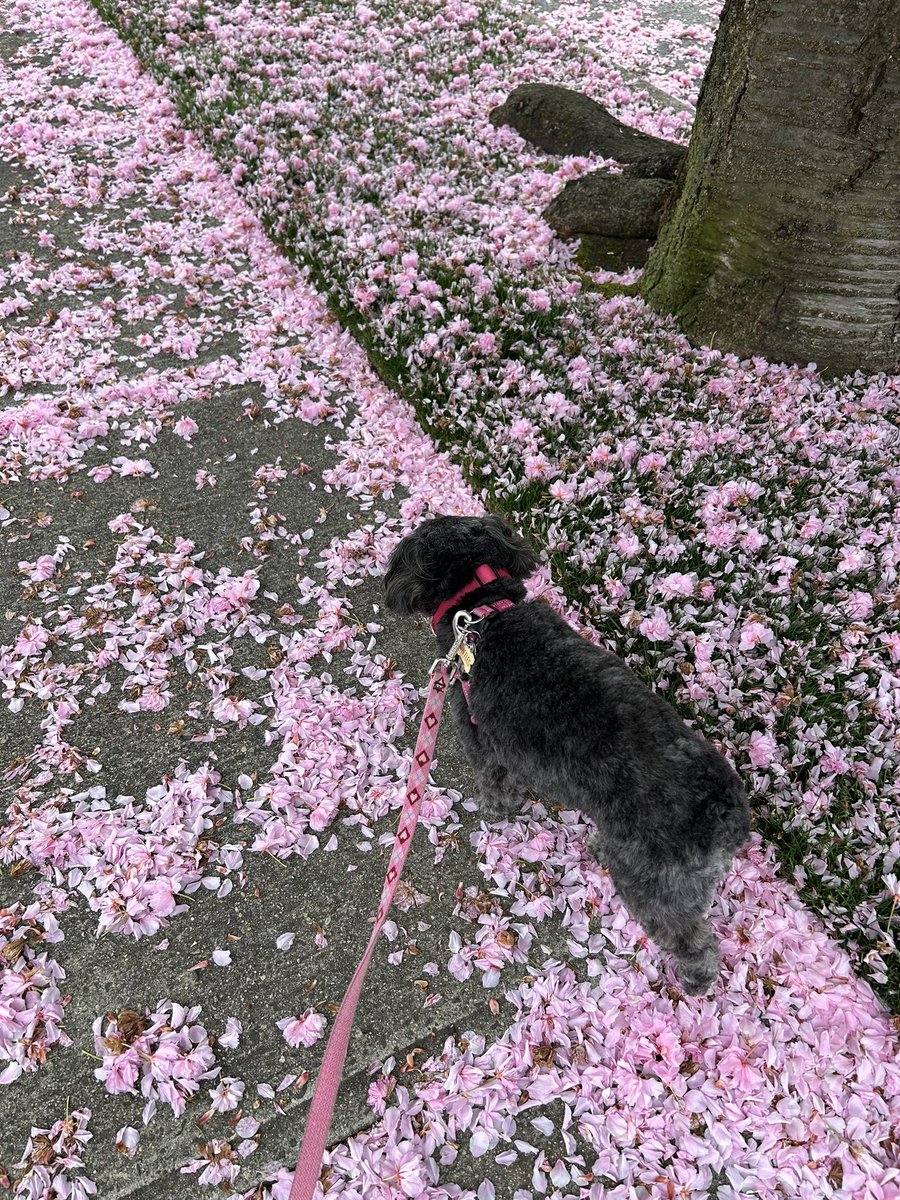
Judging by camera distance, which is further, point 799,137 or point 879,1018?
point 799,137

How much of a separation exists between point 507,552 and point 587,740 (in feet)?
3.17

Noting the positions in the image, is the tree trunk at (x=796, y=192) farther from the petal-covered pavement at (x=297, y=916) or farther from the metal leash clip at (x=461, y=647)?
the metal leash clip at (x=461, y=647)

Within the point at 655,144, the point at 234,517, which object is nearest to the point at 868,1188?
the point at 234,517

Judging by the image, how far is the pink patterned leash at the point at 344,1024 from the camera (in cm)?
202

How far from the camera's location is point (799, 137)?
14.3 ft

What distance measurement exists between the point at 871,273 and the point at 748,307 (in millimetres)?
766

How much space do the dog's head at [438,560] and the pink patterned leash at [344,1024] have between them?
34 centimetres

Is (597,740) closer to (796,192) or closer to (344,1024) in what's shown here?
(344,1024)

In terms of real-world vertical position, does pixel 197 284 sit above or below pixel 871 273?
below

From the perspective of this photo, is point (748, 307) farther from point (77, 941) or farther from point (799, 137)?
point (77, 941)

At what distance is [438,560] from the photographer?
118 inches

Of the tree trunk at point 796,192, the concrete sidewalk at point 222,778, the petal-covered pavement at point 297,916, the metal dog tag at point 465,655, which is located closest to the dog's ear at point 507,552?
the metal dog tag at point 465,655

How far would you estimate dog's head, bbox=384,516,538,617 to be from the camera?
2982 mm

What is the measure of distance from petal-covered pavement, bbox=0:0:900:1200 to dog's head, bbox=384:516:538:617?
0.91m
